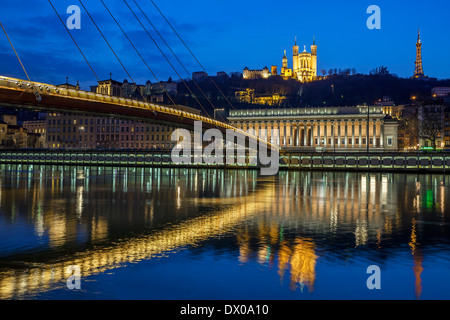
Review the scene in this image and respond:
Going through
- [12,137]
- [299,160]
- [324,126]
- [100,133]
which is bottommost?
[299,160]

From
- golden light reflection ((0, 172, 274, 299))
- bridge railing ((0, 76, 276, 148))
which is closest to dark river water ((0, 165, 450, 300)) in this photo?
golden light reflection ((0, 172, 274, 299))

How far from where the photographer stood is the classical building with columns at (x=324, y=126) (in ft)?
521

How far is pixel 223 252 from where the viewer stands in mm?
12078

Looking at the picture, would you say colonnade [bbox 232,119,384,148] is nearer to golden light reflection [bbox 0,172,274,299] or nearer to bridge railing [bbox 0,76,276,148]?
bridge railing [bbox 0,76,276,148]

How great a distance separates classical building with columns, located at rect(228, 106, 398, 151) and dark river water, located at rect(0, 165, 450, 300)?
141m

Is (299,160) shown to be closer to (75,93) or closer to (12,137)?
(75,93)

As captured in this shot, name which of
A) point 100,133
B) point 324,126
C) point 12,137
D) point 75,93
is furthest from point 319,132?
point 75,93

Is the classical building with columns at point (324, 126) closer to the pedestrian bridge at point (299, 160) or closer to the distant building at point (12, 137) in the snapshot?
the distant building at point (12, 137)

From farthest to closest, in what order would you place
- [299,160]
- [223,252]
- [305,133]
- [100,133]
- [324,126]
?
[305,133] → [324,126] → [100,133] → [299,160] → [223,252]

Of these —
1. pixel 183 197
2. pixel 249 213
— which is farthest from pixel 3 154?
pixel 249 213

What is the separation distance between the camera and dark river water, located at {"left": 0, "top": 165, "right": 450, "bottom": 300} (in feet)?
29.3

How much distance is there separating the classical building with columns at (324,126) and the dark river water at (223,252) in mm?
140856

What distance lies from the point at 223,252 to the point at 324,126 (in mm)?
157220
